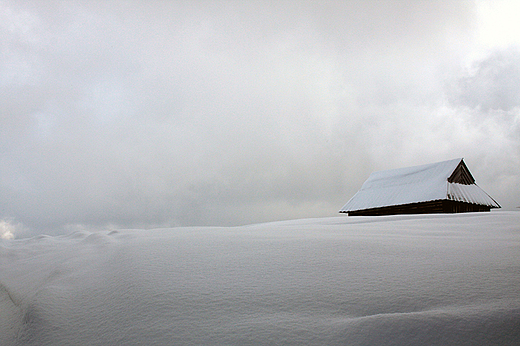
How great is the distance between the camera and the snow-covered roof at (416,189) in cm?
1245

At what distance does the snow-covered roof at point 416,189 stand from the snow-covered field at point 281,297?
1210 cm

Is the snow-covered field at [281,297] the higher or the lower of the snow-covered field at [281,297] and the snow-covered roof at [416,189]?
the lower

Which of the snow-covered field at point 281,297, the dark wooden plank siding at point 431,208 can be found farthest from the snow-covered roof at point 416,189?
the snow-covered field at point 281,297

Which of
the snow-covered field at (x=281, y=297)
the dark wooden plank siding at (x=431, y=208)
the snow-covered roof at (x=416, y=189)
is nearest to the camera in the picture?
the snow-covered field at (x=281, y=297)

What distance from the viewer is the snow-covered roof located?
12.4 m

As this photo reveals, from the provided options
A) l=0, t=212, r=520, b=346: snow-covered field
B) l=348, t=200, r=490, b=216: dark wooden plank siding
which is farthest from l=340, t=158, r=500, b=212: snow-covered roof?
l=0, t=212, r=520, b=346: snow-covered field

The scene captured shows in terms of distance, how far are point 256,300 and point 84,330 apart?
1.97 feet

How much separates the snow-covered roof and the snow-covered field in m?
12.1

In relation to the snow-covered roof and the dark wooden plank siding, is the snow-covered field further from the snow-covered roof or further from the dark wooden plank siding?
the snow-covered roof

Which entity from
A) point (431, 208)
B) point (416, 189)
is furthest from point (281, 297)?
point (416, 189)

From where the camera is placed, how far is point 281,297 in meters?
1.11

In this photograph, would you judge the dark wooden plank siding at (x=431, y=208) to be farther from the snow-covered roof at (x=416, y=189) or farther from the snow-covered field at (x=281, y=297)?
the snow-covered field at (x=281, y=297)

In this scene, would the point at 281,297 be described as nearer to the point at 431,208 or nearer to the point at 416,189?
the point at 431,208

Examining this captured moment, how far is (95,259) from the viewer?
1.91m
